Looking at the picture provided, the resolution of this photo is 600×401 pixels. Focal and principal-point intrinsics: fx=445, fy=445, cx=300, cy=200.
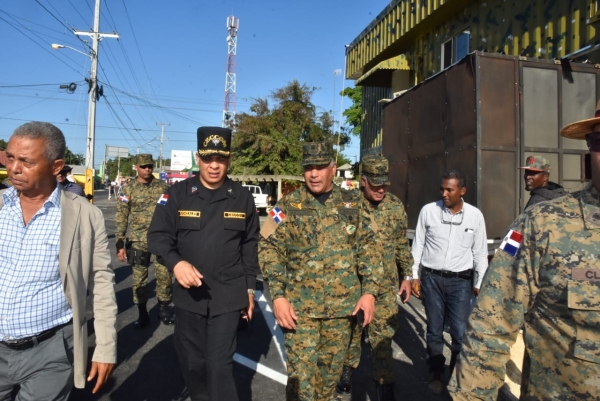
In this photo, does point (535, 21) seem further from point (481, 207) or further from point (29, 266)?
point (29, 266)

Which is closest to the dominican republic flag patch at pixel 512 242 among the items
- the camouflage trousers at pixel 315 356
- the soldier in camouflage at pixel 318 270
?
the soldier in camouflage at pixel 318 270

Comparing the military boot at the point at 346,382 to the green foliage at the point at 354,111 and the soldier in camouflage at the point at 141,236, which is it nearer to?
the soldier in camouflage at the point at 141,236

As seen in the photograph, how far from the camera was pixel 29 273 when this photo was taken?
215 centimetres

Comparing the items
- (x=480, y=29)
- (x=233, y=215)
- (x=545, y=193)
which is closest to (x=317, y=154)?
(x=233, y=215)

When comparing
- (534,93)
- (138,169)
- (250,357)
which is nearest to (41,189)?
(250,357)

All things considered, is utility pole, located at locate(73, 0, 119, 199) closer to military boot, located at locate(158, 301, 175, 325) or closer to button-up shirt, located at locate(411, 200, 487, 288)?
military boot, located at locate(158, 301, 175, 325)

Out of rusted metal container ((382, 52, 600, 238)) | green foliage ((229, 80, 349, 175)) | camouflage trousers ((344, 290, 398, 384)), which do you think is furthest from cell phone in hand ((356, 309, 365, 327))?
green foliage ((229, 80, 349, 175))

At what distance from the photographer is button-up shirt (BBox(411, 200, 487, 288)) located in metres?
4.05

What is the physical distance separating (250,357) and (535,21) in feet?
23.5

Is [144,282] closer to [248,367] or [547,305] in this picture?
[248,367]

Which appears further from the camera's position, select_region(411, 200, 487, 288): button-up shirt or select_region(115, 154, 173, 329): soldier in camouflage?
select_region(115, 154, 173, 329): soldier in camouflage

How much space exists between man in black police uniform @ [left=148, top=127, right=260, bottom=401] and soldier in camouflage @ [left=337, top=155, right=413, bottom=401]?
3.34 ft

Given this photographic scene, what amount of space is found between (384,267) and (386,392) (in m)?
1.04

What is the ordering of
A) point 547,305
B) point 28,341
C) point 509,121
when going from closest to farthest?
point 547,305
point 28,341
point 509,121
